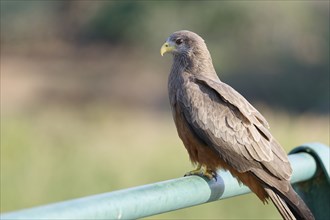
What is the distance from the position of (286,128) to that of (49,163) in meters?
3.00

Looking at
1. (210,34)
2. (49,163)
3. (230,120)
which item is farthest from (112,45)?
(230,120)

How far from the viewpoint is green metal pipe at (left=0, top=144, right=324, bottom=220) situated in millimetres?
2900

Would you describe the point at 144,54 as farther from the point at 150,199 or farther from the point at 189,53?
the point at 150,199

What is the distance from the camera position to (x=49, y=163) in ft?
27.3

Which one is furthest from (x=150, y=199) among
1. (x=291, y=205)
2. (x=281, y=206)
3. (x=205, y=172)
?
(x=205, y=172)

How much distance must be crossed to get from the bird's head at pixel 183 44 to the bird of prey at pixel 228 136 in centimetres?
27

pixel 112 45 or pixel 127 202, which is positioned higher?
pixel 112 45

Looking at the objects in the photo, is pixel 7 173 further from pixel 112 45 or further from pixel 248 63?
pixel 112 45

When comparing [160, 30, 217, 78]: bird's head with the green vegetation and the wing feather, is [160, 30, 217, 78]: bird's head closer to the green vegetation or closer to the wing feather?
the wing feather

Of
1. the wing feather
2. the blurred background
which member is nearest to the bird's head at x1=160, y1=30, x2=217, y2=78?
the wing feather

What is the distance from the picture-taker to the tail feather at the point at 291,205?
13.1 ft

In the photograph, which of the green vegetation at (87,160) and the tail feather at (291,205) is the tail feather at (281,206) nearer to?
the tail feather at (291,205)

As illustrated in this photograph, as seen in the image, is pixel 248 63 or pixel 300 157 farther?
pixel 248 63

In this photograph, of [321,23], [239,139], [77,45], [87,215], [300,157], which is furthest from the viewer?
[77,45]
